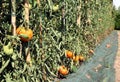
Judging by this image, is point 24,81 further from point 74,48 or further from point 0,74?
point 74,48

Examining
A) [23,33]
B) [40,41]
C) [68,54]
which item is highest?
[23,33]

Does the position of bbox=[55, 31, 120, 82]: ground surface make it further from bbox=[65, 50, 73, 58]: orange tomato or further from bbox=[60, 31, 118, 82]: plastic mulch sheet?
bbox=[65, 50, 73, 58]: orange tomato

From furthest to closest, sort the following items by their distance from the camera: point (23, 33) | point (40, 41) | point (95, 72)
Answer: point (95, 72) → point (40, 41) → point (23, 33)

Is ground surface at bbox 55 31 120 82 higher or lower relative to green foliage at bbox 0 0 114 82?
lower

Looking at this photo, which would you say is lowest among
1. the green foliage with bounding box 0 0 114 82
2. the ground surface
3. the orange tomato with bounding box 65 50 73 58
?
the ground surface

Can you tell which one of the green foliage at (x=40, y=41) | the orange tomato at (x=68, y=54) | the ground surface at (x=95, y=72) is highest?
the green foliage at (x=40, y=41)

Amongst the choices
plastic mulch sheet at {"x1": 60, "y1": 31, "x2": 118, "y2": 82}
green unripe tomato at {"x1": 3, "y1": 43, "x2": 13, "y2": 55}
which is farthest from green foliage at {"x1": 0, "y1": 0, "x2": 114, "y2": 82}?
plastic mulch sheet at {"x1": 60, "y1": 31, "x2": 118, "y2": 82}

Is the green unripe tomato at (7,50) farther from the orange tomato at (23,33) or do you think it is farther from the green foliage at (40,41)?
the orange tomato at (23,33)

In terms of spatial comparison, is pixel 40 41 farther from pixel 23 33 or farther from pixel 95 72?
pixel 95 72

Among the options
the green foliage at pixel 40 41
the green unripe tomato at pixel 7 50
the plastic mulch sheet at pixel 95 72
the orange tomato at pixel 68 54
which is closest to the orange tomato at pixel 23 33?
the green foliage at pixel 40 41

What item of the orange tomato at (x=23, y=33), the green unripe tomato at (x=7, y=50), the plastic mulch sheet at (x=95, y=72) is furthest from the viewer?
the plastic mulch sheet at (x=95, y=72)

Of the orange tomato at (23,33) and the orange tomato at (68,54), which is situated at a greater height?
the orange tomato at (23,33)

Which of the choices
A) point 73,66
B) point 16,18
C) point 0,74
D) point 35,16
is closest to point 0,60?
point 0,74

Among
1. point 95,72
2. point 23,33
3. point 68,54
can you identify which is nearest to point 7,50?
point 23,33
